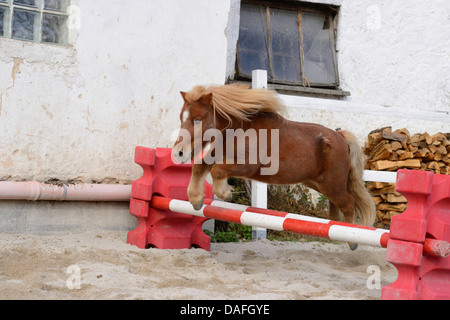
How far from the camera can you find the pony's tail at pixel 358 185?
377 centimetres

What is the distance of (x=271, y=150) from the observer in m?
3.36

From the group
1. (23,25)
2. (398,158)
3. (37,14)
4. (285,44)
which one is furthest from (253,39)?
(23,25)

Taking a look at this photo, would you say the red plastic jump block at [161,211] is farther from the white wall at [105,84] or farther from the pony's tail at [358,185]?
the pony's tail at [358,185]

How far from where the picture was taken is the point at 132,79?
448cm

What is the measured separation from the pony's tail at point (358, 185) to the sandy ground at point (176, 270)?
37 cm

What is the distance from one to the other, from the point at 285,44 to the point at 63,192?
10.5 feet

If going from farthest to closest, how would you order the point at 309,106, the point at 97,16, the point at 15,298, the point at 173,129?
the point at 309,106, the point at 173,129, the point at 97,16, the point at 15,298

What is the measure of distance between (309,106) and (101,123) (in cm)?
189

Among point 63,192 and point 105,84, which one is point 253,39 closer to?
point 105,84

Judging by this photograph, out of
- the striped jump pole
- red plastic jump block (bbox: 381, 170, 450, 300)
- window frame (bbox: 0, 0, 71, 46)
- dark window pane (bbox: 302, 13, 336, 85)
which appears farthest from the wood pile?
window frame (bbox: 0, 0, 71, 46)

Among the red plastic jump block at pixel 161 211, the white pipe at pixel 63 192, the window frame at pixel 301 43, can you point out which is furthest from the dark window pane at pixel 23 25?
the window frame at pixel 301 43

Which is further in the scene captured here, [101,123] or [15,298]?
A: [101,123]
